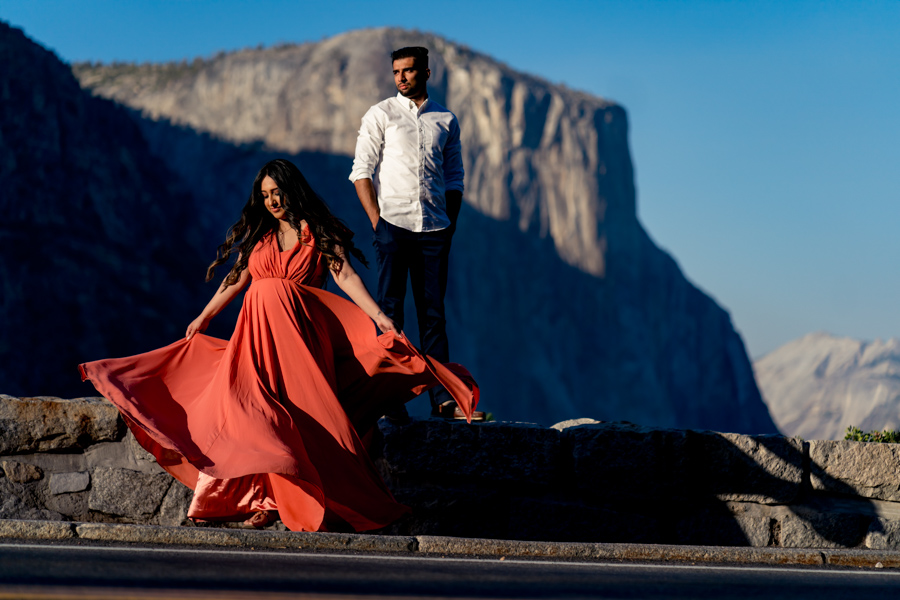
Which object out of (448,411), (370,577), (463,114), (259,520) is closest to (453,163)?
(448,411)

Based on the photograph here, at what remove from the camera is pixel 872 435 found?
243 inches

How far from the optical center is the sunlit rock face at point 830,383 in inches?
4552

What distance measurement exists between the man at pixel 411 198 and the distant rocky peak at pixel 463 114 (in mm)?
43521

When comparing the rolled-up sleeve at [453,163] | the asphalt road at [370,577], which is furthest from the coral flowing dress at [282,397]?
the rolled-up sleeve at [453,163]

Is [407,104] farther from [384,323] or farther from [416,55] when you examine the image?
[384,323]

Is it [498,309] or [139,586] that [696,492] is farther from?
[498,309]

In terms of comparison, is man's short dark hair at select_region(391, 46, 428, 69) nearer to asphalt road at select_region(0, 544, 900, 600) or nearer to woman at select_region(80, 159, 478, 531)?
woman at select_region(80, 159, 478, 531)

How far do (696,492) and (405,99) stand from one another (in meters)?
3.08

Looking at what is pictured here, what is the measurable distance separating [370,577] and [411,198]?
273 centimetres

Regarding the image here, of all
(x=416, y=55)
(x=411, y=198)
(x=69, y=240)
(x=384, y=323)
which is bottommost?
(x=384, y=323)

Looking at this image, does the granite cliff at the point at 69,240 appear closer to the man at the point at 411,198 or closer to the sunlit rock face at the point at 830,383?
the man at the point at 411,198

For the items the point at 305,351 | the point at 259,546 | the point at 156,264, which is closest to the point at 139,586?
the point at 259,546

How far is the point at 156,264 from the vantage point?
37312 mm

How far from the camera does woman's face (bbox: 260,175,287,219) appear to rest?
505 centimetres
